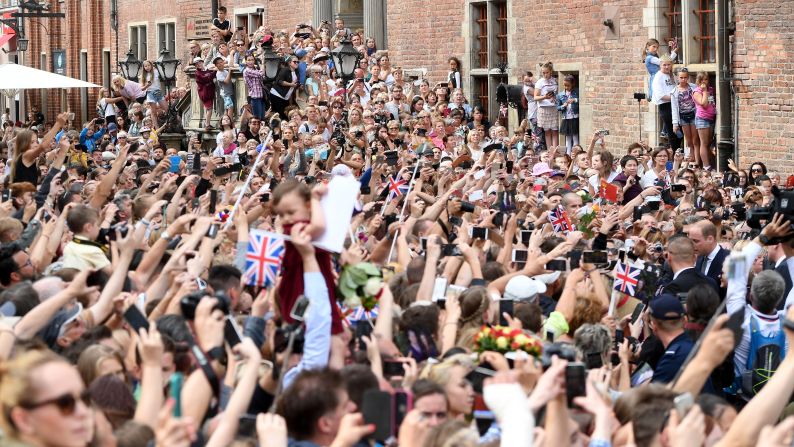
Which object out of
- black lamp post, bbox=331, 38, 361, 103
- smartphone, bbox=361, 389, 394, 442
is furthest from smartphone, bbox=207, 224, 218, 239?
black lamp post, bbox=331, 38, 361, 103

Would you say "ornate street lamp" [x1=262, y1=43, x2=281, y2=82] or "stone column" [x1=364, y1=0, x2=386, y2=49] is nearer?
"ornate street lamp" [x1=262, y1=43, x2=281, y2=82]

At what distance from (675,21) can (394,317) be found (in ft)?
55.2

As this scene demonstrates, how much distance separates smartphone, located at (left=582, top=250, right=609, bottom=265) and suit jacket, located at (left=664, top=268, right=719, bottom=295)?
439 mm

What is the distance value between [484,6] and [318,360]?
77.4 feet

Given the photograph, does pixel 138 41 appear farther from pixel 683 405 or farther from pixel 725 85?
pixel 683 405

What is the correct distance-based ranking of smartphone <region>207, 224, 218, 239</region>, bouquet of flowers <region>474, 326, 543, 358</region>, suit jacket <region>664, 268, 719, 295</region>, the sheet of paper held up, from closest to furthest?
bouquet of flowers <region>474, 326, 543, 358</region>
the sheet of paper held up
smartphone <region>207, 224, 218, 239</region>
suit jacket <region>664, 268, 719, 295</region>

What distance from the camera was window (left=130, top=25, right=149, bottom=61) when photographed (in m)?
47.6

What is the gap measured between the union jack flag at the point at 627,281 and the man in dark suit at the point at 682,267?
0.21 metres

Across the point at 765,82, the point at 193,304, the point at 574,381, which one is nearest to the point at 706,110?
the point at 765,82

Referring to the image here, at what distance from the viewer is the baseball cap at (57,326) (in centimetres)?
741

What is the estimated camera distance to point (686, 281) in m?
9.39

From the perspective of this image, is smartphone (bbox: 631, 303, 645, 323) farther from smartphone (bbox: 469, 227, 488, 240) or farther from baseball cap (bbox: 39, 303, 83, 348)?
baseball cap (bbox: 39, 303, 83, 348)

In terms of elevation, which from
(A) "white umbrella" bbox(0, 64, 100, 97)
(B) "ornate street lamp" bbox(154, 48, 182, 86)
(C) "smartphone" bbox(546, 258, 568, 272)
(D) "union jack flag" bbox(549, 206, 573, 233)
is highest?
(B) "ornate street lamp" bbox(154, 48, 182, 86)

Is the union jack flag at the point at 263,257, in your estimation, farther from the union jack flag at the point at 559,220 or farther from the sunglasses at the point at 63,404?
the union jack flag at the point at 559,220
